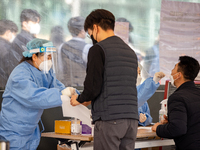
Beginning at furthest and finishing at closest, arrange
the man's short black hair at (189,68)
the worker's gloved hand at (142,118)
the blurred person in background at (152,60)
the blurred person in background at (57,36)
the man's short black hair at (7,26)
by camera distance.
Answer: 1. the blurred person in background at (152,60)
2. the blurred person in background at (57,36)
3. the man's short black hair at (7,26)
4. the worker's gloved hand at (142,118)
5. the man's short black hair at (189,68)

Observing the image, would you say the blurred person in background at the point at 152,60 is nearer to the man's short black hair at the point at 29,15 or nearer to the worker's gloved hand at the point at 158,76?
the worker's gloved hand at the point at 158,76

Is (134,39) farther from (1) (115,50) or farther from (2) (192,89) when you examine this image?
(1) (115,50)

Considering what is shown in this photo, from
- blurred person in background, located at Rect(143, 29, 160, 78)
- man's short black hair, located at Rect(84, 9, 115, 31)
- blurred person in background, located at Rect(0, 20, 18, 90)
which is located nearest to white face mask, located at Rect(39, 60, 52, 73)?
man's short black hair, located at Rect(84, 9, 115, 31)

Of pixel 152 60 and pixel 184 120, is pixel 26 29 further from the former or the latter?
pixel 184 120

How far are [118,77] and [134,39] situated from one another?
9.04 feet

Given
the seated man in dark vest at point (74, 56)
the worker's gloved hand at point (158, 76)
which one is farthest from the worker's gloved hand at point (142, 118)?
the seated man in dark vest at point (74, 56)

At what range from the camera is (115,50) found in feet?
5.30

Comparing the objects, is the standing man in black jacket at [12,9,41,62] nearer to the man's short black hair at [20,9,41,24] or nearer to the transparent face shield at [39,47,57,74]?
the man's short black hair at [20,9,41,24]

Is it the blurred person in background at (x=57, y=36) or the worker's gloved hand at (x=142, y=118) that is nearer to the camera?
the worker's gloved hand at (x=142, y=118)

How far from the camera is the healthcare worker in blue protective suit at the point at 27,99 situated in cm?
202

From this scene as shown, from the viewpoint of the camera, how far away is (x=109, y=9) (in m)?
4.06

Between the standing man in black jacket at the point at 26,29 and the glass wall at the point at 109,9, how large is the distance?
5cm

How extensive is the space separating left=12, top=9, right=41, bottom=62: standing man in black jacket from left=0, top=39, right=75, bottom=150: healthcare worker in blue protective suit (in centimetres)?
133

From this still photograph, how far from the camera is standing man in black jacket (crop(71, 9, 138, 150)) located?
1.57 m
